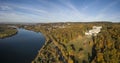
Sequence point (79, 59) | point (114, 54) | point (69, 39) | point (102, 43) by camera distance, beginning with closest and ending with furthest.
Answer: point (114, 54), point (79, 59), point (102, 43), point (69, 39)

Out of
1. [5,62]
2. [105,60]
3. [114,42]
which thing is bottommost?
[5,62]

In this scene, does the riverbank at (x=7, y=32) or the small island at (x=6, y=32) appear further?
the riverbank at (x=7, y=32)

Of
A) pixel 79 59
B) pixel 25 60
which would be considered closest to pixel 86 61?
pixel 79 59

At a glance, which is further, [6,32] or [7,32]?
[7,32]

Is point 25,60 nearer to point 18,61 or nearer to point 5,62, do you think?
point 18,61

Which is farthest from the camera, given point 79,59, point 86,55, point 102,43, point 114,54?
point 102,43

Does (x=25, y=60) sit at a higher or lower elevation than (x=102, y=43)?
lower

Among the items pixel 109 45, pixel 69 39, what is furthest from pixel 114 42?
pixel 69 39

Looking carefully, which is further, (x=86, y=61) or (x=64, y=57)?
(x=64, y=57)

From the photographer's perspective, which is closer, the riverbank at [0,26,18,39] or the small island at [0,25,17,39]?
the small island at [0,25,17,39]

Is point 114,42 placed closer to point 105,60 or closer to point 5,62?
point 105,60
